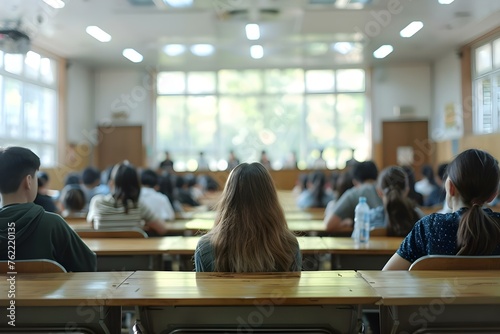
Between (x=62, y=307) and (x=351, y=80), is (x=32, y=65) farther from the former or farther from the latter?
(x=62, y=307)

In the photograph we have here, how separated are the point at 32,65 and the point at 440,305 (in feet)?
36.7

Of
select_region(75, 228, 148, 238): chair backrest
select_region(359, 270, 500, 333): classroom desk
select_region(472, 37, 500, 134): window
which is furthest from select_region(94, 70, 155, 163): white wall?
select_region(359, 270, 500, 333): classroom desk

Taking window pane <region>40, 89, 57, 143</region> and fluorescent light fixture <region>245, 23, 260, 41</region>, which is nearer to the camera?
fluorescent light fixture <region>245, 23, 260, 41</region>

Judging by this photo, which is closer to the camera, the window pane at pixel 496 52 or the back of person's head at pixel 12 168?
the back of person's head at pixel 12 168

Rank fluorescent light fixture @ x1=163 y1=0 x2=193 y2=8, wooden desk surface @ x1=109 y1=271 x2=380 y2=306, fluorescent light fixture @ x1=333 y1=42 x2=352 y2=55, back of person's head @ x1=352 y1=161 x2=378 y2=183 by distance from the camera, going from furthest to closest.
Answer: fluorescent light fixture @ x1=333 y1=42 x2=352 y2=55, fluorescent light fixture @ x1=163 y1=0 x2=193 y2=8, back of person's head @ x1=352 y1=161 x2=378 y2=183, wooden desk surface @ x1=109 y1=271 x2=380 y2=306

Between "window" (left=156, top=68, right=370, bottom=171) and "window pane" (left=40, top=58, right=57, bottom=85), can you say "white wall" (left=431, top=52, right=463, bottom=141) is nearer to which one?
Answer: "window" (left=156, top=68, right=370, bottom=171)

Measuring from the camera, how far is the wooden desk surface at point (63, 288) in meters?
1.39

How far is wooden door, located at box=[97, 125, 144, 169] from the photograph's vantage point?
1395cm

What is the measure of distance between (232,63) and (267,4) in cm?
493

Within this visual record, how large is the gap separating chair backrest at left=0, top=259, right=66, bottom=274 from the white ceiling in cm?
717

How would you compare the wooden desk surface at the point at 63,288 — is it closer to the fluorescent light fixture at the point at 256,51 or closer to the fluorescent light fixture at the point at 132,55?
the fluorescent light fixture at the point at 256,51

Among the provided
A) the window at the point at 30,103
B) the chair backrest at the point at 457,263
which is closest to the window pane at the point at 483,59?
the window at the point at 30,103

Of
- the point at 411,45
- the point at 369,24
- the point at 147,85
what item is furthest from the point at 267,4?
the point at 147,85

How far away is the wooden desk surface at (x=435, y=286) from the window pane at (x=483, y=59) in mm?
10337
